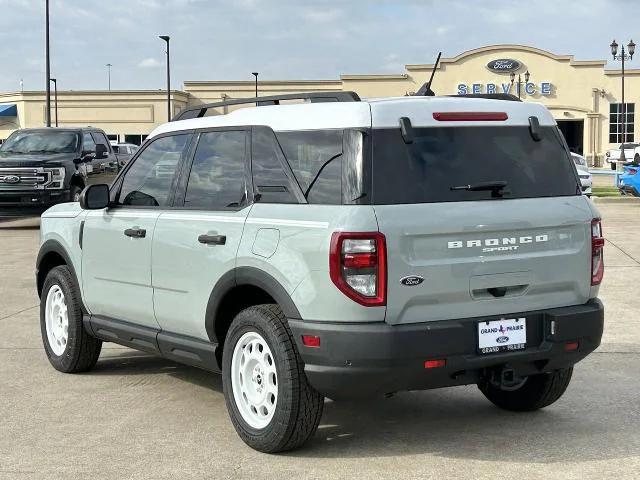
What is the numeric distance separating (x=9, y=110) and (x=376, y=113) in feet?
243

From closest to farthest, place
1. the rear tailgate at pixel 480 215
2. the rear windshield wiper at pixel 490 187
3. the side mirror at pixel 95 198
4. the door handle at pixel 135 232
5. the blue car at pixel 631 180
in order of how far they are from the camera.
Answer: the rear tailgate at pixel 480 215, the rear windshield wiper at pixel 490 187, the door handle at pixel 135 232, the side mirror at pixel 95 198, the blue car at pixel 631 180

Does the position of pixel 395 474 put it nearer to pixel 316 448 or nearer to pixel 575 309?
pixel 316 448

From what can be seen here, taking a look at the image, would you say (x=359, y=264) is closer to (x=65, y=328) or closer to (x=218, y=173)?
(x=218, y=173)

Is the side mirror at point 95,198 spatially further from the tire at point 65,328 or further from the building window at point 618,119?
the building window at point 618,119

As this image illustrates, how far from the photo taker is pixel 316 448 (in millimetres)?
5309

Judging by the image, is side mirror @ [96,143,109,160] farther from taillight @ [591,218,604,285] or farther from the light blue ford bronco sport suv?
taillight @ [591,218,604,285]

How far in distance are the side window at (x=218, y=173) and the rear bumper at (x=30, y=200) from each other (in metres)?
13.5

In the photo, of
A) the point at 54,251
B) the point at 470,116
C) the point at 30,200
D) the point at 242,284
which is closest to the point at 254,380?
the point at 242,284

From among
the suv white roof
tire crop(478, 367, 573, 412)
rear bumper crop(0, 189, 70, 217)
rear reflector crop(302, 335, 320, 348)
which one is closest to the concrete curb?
rear bumper crop(0, 189, 70, 217)

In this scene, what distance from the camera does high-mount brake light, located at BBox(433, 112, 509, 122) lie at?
5.10m

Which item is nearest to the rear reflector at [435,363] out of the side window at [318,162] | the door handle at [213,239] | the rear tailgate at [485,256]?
the rear tailgate at [485,256]

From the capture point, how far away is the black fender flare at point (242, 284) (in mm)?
4973

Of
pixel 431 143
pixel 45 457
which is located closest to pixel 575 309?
pixel 431 143

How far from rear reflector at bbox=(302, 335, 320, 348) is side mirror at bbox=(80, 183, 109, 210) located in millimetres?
Answer: 2321
